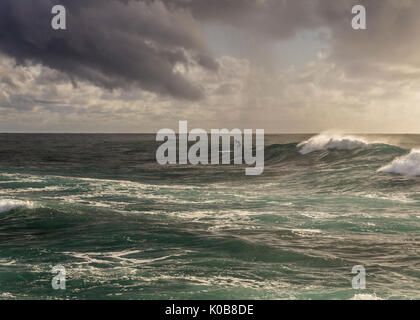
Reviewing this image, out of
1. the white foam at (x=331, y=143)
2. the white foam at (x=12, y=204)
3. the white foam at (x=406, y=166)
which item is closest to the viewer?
the white foam at (x=12, y=204)

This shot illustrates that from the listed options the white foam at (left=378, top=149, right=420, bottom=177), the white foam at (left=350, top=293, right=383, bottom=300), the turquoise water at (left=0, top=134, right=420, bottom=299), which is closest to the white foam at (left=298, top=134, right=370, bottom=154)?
the white foam at (left=378, top=149, right=420, bottom=177)

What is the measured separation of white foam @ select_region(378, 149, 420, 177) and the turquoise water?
1.97 m

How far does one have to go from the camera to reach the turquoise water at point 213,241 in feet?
25.7

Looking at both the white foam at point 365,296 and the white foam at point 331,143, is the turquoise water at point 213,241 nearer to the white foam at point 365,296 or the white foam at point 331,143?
the white foam at point 365,296

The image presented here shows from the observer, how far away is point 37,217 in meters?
14.4

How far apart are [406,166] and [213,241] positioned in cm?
1888

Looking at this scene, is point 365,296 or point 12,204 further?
point 12,204

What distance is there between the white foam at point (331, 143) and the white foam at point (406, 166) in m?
10.7

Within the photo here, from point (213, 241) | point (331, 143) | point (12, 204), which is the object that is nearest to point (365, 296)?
point (213, 241)

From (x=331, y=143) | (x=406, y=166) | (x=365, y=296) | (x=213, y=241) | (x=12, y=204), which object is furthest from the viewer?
(x=331, y=143)

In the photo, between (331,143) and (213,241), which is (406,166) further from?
(213,241)

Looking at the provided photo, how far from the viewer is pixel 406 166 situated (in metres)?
25.6

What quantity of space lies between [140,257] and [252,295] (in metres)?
3.48

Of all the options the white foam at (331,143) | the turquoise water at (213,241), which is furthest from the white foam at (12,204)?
the white foam at (331,143)
